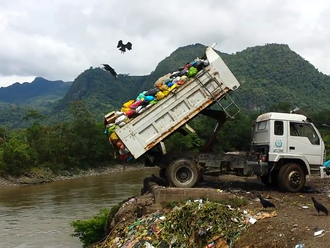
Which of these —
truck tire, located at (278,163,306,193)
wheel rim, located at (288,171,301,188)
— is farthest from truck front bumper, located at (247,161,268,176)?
wheel rim, located at (288,171,301,188)

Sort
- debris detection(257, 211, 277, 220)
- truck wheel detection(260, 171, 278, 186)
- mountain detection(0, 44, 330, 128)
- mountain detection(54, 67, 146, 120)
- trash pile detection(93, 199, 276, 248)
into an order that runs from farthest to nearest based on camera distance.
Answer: mountain detection(54, 67, 146, 120) → mountain detection(0, 44, 330, 128) → truck wheel detection(260, 171, 278, 186) → debris detection(257, 211, 277, 220) → trash pile detection(93, 199, 276, 248)

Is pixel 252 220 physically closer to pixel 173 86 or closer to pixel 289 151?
pixel 289 151

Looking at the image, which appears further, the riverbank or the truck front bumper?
the riverbank

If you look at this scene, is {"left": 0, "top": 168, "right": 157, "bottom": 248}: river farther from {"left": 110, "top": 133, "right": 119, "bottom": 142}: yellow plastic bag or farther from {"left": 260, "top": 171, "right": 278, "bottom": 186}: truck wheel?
{"left": 260, "top": 171, "right": 278, "bottom": 186}: truck wheel

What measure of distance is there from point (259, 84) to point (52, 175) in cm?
5700

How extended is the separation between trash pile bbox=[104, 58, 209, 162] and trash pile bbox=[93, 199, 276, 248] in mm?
2511

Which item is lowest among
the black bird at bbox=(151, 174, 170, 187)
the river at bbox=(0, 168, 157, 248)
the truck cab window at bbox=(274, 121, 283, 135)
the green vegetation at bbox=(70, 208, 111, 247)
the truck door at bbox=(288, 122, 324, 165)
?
the river at bbox=(0, 168, 157, 248)

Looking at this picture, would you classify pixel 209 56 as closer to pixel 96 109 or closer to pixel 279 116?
pixel 279 116

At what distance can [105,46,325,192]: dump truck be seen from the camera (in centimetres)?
981

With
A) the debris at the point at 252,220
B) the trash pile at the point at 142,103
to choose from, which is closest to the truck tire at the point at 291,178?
the trash pile at the point at 142,103

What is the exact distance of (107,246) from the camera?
25.6 ft

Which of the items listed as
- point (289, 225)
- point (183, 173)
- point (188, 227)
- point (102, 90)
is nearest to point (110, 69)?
point (183, 173)

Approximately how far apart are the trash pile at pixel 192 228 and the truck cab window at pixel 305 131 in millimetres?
3576

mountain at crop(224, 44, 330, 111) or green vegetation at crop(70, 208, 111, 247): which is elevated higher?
mountain at crop(224, 44, 330, 111)
